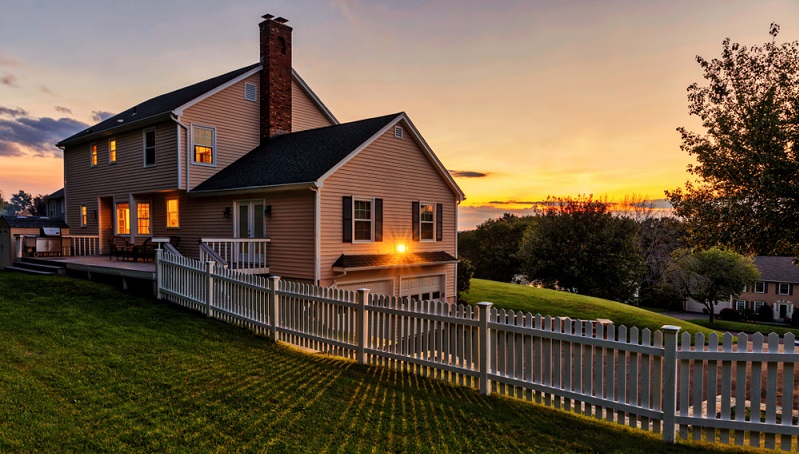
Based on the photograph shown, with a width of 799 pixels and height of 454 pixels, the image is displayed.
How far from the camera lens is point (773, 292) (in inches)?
1981

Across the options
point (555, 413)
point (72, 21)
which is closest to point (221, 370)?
point (555, 413)

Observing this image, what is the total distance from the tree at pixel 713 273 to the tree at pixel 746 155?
3032 cm

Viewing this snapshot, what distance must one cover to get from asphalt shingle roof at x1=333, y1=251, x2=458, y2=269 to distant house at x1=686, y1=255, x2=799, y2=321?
47.4 metres

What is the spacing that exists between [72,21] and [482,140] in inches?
833

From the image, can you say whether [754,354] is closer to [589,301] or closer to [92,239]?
[589,301]

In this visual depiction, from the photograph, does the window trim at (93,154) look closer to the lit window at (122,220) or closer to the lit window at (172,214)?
the lit window at (122,220)

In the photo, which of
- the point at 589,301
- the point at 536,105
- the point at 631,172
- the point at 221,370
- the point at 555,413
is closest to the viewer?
the point at 555,413

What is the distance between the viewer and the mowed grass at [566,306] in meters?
20.8

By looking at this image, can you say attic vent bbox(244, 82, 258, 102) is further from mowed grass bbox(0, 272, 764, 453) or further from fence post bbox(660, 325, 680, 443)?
fence post bbox(660, 325, 680, 443)

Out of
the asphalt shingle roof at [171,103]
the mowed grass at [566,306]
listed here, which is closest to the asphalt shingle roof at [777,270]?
the mowed grass at [566,306]

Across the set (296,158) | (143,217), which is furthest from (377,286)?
(143,217)

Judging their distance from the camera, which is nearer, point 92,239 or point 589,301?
point 92,239

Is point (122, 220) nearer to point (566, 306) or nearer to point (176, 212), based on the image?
point (176, 212)

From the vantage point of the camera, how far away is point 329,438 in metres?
4.64
